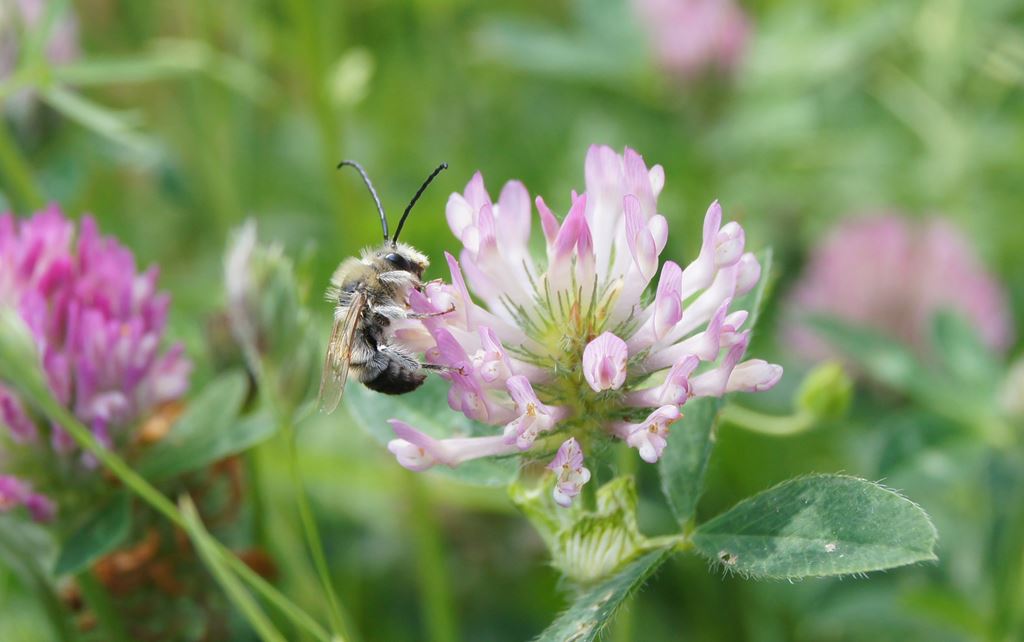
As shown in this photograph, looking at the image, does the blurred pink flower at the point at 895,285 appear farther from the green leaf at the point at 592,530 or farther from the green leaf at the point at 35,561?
the green leaf at the point at 35,561

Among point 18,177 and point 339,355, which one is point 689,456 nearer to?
point 339,355

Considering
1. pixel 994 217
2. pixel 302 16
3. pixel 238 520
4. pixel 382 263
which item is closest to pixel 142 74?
pixel 302 16

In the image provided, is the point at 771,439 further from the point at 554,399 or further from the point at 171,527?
the point at 554,399

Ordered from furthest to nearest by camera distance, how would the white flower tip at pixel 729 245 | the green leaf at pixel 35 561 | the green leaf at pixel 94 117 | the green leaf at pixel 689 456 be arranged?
the green leaf at pixel 94 117
the green leaf at pixel 35 561
the green leaf at pixel 689 456
the white flower tip at pixel 729 245

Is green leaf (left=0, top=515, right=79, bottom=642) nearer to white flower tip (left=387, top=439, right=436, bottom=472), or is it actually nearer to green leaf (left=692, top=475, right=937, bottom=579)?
white flower tip (left=387, top=439, right=436, bottom=472)

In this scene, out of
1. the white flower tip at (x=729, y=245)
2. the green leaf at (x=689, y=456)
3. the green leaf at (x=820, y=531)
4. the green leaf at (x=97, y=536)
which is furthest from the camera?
the green leaf at (x=97, y=536)

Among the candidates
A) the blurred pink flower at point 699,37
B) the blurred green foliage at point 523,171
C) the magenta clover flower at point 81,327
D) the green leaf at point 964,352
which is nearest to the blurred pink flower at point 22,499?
the magenta clover flower at point 81,327

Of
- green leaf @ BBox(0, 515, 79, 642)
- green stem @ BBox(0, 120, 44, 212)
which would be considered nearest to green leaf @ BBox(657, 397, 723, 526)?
green leaf @ BBox(0, 515, 79, 642)
